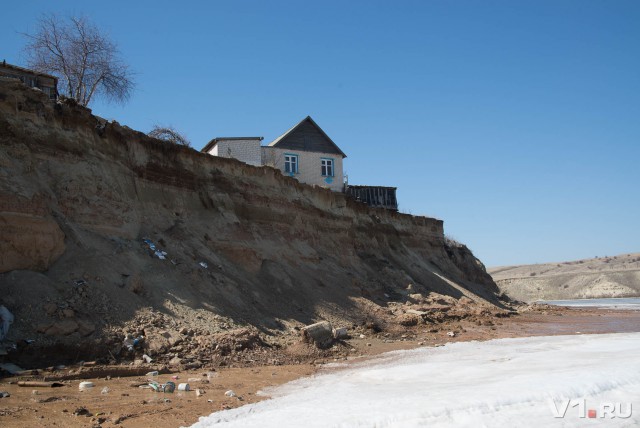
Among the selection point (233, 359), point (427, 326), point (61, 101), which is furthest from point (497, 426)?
point (61, 101)

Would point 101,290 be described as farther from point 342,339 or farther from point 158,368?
point 342,339

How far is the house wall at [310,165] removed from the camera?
29.5 metres

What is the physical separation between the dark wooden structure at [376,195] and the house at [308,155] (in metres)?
1.39

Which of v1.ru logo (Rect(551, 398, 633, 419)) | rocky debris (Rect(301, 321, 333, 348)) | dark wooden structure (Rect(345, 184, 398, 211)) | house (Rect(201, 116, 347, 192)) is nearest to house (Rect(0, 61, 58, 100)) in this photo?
house (Rect(201, 116, 347, 192))

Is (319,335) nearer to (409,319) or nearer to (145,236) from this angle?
(145,236)

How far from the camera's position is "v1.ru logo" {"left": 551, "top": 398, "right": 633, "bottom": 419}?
A: 21.3ft

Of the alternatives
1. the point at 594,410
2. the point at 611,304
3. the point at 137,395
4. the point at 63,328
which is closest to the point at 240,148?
the point at 63,328

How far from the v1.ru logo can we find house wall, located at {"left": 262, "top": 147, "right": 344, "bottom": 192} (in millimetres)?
23516

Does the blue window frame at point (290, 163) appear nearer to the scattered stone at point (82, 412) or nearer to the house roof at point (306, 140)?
the house roof at point (306, 140)

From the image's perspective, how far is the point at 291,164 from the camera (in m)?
30.1

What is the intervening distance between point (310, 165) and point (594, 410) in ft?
82.0

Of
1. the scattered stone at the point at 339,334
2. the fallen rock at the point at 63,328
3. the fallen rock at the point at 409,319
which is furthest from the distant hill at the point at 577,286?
the fallen rock at the point at 63,328

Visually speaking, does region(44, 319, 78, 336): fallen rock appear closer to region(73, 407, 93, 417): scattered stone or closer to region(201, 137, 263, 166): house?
region(73, 407, 93, 417): scattered stone

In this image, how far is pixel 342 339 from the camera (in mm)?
13617
